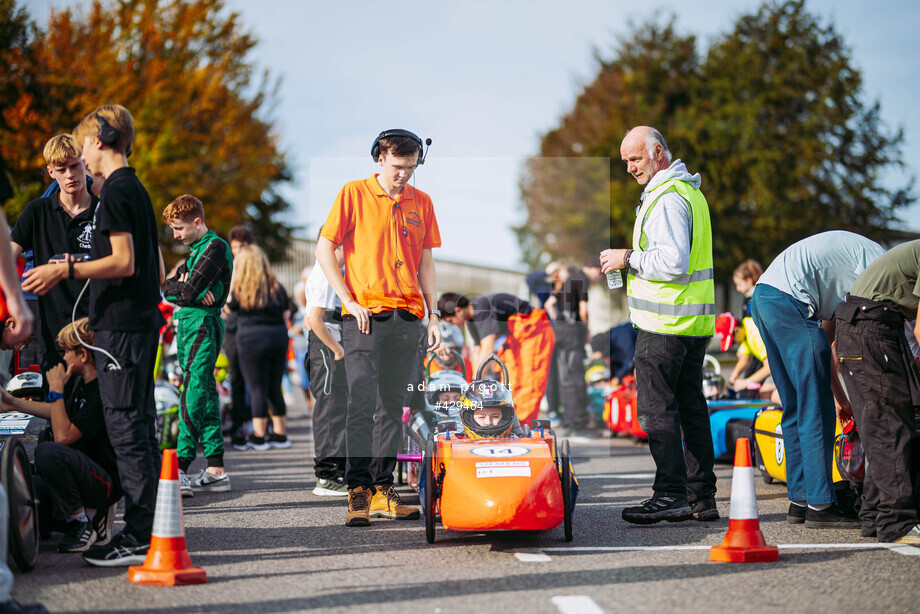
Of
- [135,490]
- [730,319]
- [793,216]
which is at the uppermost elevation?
[793,216]

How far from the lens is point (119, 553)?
4.81 metres

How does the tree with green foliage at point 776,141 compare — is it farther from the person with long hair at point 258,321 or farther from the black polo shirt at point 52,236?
the black polo shirt at point 52,236

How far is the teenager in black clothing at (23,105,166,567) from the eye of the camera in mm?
4805

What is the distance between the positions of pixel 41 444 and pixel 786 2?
36.0 metres

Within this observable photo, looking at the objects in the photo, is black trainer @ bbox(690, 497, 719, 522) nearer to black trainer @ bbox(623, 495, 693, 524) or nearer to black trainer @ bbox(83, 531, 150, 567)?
black trainer @ bbox(623, 495, 693, 524)

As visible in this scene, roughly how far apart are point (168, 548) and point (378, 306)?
2.11m

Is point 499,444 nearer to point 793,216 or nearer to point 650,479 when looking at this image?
point 650,479

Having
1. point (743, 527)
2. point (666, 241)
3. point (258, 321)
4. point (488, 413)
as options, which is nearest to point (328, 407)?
point (488, 413)

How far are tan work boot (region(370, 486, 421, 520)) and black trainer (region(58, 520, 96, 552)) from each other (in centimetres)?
174

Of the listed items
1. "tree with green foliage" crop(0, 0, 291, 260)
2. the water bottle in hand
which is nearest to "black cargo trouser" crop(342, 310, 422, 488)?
the water bottle in hand

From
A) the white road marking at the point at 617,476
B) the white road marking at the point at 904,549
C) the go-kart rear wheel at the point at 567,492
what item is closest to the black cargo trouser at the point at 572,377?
the white road marking at the point at 617,476

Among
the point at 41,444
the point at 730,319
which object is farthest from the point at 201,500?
the point at 730,319

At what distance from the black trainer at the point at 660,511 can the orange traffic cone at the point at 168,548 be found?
8.86 ft

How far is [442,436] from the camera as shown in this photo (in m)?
5.88
